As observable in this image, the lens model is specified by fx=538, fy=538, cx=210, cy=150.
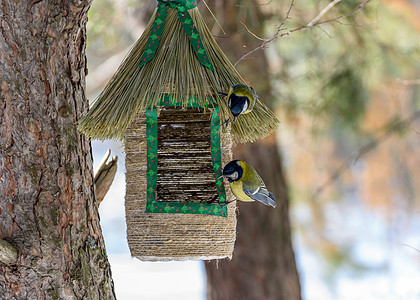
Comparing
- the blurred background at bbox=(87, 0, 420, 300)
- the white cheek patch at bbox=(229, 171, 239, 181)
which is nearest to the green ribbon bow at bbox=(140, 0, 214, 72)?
the white cheek patch at bbox=(229, 171, 239, 181)

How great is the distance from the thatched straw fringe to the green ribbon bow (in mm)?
18

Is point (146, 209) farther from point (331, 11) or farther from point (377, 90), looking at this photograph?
point (377, 90)

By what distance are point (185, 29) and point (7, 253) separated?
0.82 meters

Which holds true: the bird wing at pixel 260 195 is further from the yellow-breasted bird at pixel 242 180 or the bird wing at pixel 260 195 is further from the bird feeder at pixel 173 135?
the bird feeder at pixel 173 135

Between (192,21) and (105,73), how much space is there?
2.82 metres

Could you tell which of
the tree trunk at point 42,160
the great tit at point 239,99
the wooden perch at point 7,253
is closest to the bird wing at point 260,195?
the great tit at point 239,99

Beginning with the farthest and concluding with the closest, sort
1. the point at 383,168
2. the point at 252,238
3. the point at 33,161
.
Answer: the point at 383,168 < the point at 252,238 < the point at 33,161

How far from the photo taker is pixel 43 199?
1.61m

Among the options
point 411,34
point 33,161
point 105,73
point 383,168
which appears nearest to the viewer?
point 33,161

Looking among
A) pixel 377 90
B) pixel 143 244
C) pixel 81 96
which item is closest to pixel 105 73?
pixel 377 90

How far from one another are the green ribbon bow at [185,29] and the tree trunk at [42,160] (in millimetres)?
223

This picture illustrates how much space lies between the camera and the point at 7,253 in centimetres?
151

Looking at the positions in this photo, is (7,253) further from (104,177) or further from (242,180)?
(242,180)

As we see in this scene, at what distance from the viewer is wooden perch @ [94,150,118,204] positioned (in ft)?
6.32
